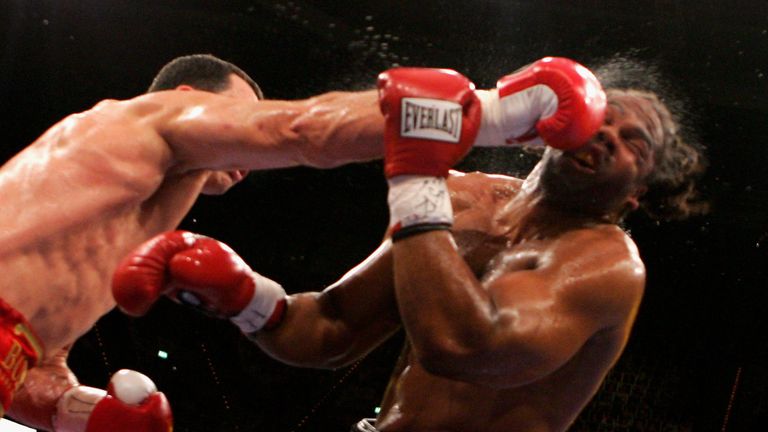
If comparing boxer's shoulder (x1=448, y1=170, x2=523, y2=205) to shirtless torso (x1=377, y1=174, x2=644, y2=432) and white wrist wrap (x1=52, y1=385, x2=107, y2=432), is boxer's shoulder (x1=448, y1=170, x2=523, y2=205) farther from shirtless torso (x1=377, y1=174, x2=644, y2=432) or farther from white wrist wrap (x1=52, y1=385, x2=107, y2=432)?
white wrist wrap (x1=52, y1=385, x2=107, y2=432)

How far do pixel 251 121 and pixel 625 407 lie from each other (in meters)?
5.09

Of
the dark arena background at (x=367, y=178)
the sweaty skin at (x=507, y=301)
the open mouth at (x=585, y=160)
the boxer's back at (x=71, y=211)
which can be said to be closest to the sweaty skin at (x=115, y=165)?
the boxer's back at (x=71, y=211)

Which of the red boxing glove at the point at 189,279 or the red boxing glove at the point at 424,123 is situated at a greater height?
the red boxing glove at the point at 424,123

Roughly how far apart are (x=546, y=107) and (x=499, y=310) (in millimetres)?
342

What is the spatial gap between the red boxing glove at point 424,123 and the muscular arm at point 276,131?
16cm

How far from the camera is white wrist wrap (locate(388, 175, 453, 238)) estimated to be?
4.70 feet

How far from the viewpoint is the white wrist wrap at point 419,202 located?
143 centimetres

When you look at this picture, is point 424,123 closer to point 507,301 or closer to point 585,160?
point 507,301

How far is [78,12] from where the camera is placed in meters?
5.37

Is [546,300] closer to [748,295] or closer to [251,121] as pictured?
[251,121]

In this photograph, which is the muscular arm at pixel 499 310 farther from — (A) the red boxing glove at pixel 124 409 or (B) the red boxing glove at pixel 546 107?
(A) the red boxing glove at pixel 124 409

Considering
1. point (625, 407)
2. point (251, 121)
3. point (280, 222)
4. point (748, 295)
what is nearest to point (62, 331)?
point (251, 121)

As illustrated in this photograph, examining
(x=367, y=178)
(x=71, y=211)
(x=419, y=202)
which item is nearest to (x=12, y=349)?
(x=71, y=211)

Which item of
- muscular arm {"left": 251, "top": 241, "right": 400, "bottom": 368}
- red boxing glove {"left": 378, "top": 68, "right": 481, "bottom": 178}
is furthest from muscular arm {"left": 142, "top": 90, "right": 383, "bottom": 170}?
muscular arm {"left": 251, "top": 241, "right": 400, "bottom": 368}
